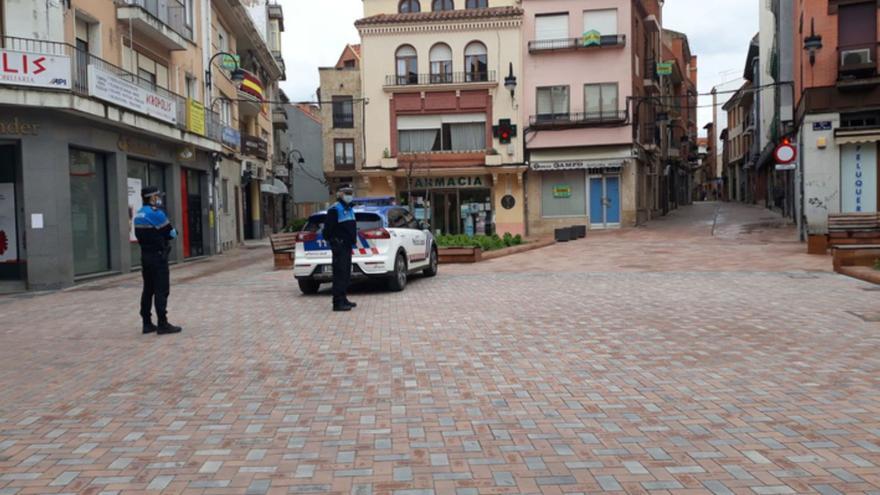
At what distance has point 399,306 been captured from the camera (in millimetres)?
11141

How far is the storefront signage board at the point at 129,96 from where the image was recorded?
16.5m

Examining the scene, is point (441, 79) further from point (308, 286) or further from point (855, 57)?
point (308, 286)

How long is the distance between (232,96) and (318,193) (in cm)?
1691

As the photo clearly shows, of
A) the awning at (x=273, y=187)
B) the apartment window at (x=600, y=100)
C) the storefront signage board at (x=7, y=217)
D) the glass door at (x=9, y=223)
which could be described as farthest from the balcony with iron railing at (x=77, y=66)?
the apartment window at (x=600, y=100)

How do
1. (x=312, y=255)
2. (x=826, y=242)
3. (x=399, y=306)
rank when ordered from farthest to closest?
(x=826, y=242) → (x=312, y=255) → (x=399, y=306)

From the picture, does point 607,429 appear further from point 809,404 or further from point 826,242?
point 826,242

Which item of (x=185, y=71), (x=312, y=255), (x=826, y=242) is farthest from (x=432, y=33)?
(x=312, y=255)

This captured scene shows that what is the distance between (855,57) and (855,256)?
10.3 metres

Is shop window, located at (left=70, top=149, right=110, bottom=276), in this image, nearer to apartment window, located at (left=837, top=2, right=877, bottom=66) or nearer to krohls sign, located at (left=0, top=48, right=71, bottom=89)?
krohls sign, located at (left=0, top=48, right=71, bottom=89)

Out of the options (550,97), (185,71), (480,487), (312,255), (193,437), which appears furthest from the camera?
(550,97)

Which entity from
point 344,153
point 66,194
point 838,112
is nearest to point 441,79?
point 344,153

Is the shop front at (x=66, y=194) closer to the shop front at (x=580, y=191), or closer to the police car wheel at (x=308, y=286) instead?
the police car wheel at (x=308, y=286)

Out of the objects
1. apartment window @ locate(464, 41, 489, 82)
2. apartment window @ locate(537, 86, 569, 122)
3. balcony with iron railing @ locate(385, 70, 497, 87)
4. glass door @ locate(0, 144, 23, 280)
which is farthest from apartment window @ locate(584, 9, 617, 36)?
glass door @ locate(0, 144, 23, 280)

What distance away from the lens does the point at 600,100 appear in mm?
33188
